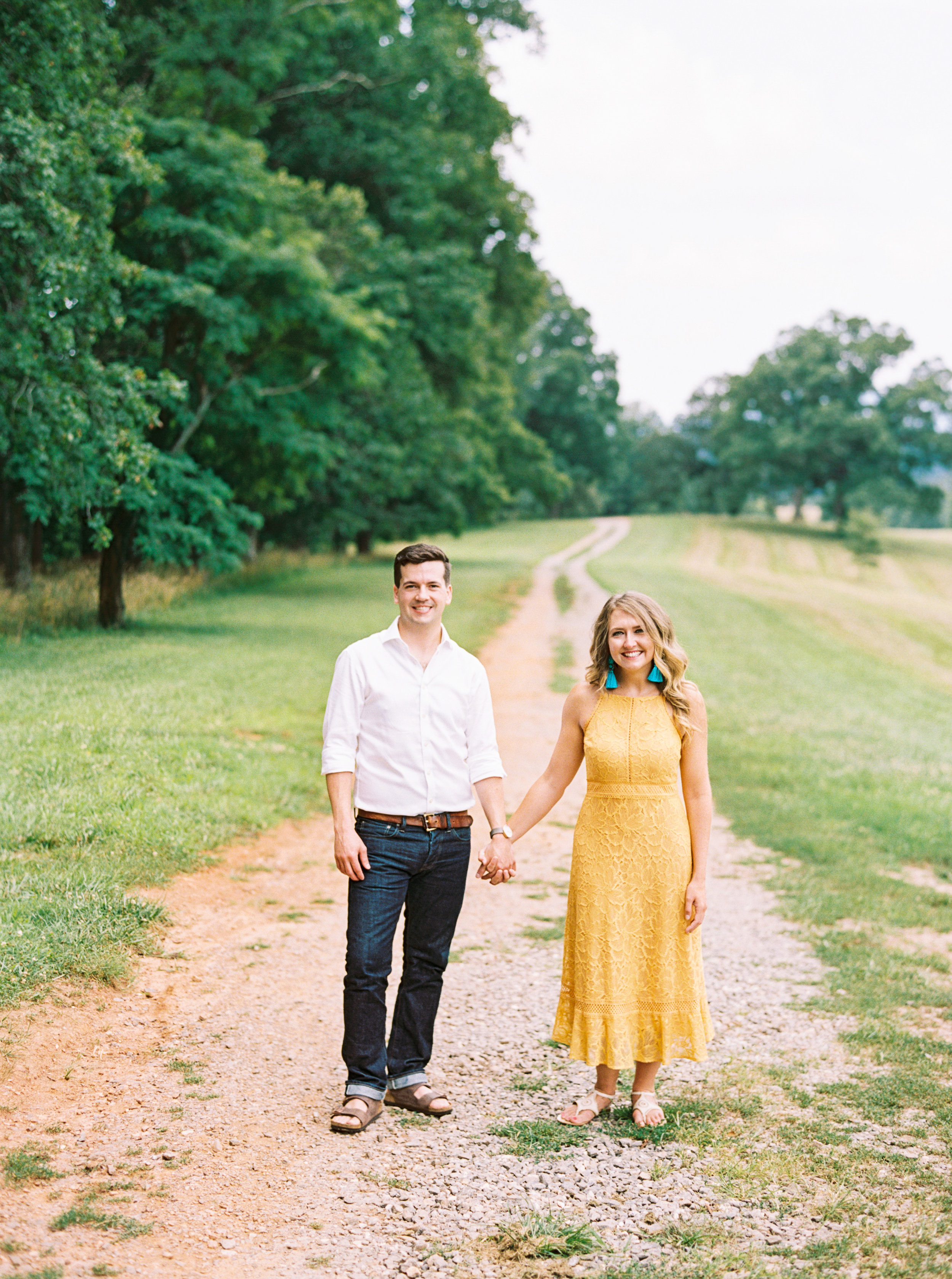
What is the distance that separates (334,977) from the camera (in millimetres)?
5613

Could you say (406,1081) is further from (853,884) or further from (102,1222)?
(853,884)

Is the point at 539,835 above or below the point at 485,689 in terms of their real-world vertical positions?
below

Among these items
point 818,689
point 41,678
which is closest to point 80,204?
point 41,678

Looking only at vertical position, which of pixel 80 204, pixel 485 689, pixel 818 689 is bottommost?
pixel 818 689

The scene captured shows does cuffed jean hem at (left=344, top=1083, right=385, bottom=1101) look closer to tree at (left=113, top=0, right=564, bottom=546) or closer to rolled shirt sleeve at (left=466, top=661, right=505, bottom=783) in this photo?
rolled shirt sleeve at (left=466, top=661, right=505, bottom=783)

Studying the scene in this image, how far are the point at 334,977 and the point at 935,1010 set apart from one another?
3.07m

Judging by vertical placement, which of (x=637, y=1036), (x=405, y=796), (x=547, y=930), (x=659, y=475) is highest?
(x=659, y=475)

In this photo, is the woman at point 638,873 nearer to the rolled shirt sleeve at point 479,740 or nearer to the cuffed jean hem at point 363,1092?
the rolled shirt sleeve at point 479,740

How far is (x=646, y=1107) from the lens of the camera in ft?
13.4

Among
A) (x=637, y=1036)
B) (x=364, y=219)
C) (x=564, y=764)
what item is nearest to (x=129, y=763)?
(x=564, y=764)

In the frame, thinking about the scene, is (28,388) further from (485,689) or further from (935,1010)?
(935,1010)

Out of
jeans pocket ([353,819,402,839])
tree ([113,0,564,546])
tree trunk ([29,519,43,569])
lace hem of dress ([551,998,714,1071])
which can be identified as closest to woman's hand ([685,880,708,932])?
lace hem of dress ([551,998,714,1071])

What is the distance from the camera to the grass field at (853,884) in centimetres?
360

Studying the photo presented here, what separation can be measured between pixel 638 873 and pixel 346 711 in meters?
1.24
